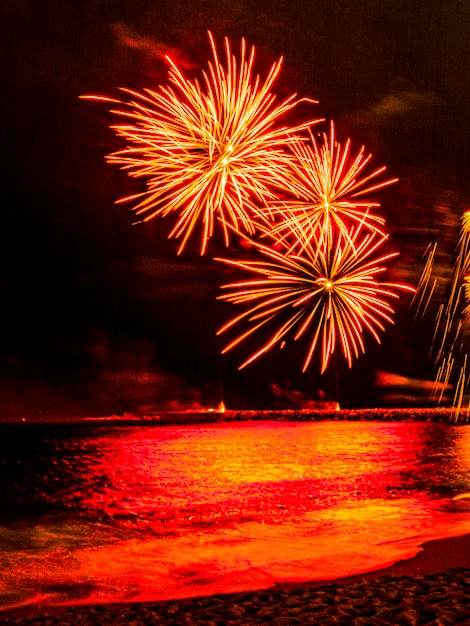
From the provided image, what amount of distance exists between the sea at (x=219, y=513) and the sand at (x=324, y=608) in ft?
7.21

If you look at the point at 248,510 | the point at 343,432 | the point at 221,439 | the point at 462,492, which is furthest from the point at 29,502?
the point at 343,432

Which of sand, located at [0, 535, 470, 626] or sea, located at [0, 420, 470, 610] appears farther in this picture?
sea, located at [0, 420, 470, 610]

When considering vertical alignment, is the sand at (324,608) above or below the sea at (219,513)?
above

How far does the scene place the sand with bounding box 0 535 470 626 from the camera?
640 cm

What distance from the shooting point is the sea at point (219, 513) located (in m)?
12.0

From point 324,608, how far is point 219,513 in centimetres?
1666

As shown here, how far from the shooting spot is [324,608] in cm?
688

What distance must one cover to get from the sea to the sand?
2198 millimetres

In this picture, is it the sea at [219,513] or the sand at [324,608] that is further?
the sea at [219,513]

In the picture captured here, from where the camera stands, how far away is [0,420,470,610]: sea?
39.5 ft

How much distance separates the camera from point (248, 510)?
2300 cm

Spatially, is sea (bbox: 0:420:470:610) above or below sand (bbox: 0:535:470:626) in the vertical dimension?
below

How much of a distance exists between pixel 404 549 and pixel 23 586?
21.3 feet

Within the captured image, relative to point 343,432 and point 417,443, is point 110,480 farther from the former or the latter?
point 343,432
